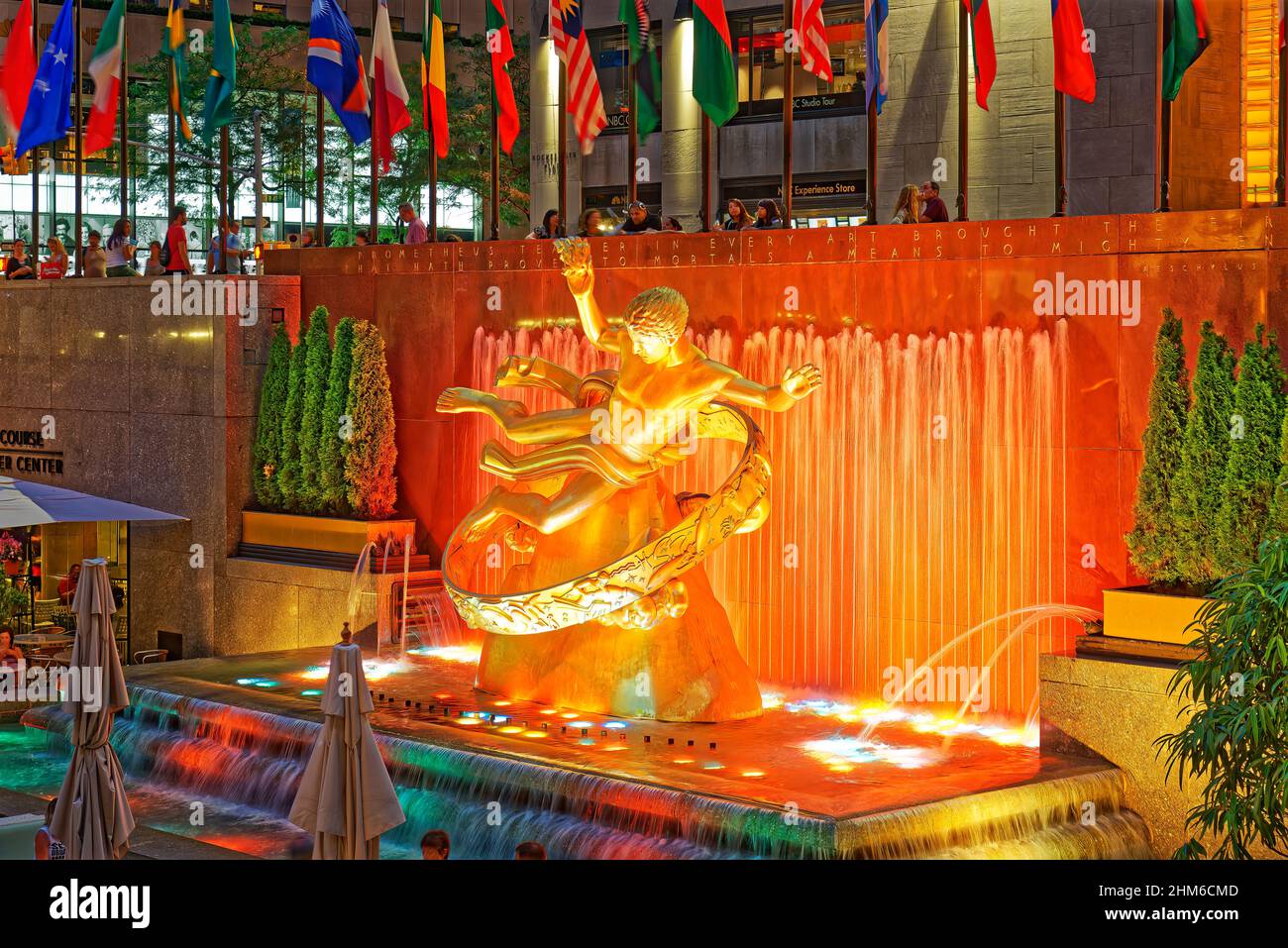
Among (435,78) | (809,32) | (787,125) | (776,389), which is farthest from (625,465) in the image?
(435,78)

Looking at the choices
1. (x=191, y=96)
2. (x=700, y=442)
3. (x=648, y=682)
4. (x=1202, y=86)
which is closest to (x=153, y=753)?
(x=648, y=682)

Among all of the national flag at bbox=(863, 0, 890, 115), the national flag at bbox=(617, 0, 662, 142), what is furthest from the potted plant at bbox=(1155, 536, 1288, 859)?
the national flag at bbox=(617, 0, 662, 142)

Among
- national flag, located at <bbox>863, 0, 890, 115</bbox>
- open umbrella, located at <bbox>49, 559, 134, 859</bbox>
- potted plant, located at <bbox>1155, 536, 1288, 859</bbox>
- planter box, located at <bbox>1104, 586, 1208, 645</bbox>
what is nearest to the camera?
potted plant, located at <bbox>1155, 536, 1288, 859</bbox>

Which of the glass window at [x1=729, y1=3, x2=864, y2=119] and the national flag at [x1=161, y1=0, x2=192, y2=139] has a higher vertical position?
the glass window at [x1=729, y1=3, x2=864, y2=119]

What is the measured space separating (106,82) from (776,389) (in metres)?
13.1

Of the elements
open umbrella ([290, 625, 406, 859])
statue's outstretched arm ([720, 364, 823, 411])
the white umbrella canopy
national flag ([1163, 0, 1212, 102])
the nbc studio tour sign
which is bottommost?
open umbrella ([290, 625, 406, 859])

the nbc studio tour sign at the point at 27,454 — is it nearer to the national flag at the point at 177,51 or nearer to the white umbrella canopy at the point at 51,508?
the national flag at the point at 177,51

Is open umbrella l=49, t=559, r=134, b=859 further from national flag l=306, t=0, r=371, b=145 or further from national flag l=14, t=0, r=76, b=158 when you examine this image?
national flag l=14, t=0, r=76, b=158

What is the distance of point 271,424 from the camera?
21.6 m

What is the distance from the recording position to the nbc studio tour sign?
2436cm

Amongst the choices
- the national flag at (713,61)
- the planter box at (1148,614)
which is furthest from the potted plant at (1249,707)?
the national flag at (713,61)

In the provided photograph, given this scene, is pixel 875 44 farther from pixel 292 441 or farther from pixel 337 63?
pixel 292 441

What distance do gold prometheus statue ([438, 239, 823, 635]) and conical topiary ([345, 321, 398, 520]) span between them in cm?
455
